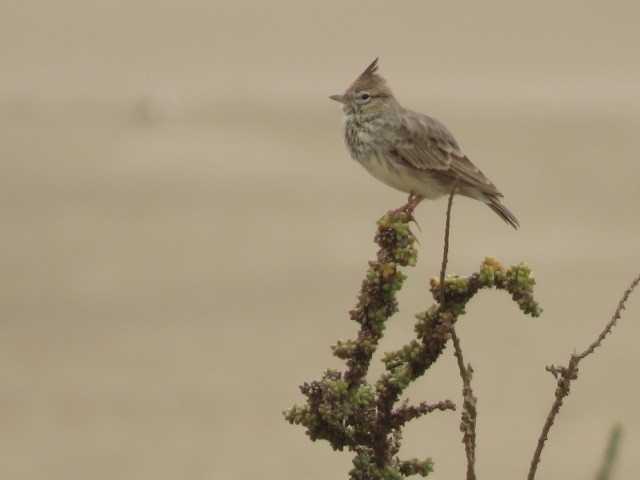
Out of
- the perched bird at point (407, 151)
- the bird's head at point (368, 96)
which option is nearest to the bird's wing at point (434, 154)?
the perched bird at point (407, 151)

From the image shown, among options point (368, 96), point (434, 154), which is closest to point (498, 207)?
point (434, 154)

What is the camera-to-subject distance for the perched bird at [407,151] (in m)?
6.48

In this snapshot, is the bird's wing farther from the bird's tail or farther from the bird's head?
the bird's head

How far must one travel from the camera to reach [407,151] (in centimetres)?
661

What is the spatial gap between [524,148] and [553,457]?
28.5ft

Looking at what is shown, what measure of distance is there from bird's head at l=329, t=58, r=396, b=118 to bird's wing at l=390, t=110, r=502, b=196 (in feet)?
0.75

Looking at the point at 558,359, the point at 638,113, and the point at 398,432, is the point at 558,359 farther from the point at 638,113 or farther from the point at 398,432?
the point at 398,432

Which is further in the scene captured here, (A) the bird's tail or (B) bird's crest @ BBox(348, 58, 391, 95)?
(B) bird's crest @ BBox(348, 58, 391, 95)

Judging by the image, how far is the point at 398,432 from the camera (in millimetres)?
2973

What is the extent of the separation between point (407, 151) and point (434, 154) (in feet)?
0.46

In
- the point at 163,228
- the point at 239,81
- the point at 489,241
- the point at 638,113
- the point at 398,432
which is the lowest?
the point at 398,432

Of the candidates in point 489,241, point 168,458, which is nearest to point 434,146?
point 168,458

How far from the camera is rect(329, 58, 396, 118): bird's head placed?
23.2 ft

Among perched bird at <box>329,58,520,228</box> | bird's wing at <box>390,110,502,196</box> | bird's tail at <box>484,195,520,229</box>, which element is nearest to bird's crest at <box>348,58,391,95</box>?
perched bird at <box>329,58,520,228</box>
